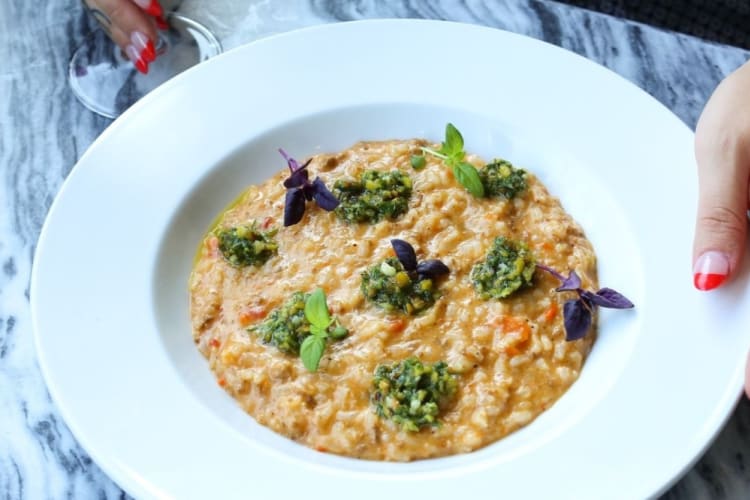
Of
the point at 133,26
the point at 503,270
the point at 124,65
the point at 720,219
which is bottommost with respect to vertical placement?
the point at 124,65

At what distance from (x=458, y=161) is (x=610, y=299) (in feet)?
2.66

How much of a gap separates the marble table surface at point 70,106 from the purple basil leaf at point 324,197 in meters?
1.17

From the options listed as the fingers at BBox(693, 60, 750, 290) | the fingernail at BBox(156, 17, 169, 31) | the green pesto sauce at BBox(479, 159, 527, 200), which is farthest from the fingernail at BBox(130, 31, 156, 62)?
the fingers at BBox(693, 60, 750, 290)

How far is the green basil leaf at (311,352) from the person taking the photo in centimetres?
247

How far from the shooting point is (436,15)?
410 cm

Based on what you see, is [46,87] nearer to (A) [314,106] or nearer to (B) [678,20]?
(A) [314,106]

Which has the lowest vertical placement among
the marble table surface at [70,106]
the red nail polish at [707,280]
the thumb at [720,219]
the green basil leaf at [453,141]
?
the marble table surface at [70,106]

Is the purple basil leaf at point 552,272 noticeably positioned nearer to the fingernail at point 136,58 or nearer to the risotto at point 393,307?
the risotto at point 393,307

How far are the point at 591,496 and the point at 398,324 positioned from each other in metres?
0.82

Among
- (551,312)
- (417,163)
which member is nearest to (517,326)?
(551,312)

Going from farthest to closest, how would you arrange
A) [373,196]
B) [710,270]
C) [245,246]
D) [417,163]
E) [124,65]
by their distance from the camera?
1. [124,65]
2. [417,163]
3. [373,196]
4. [245,246]
5. [710,270]

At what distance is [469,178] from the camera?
2.92m

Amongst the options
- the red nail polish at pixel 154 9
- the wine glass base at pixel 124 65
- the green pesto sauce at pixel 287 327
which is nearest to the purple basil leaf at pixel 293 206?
the green pesto sauce at pixel 287 327

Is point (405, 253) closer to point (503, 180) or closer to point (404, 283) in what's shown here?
point (404, 283)
